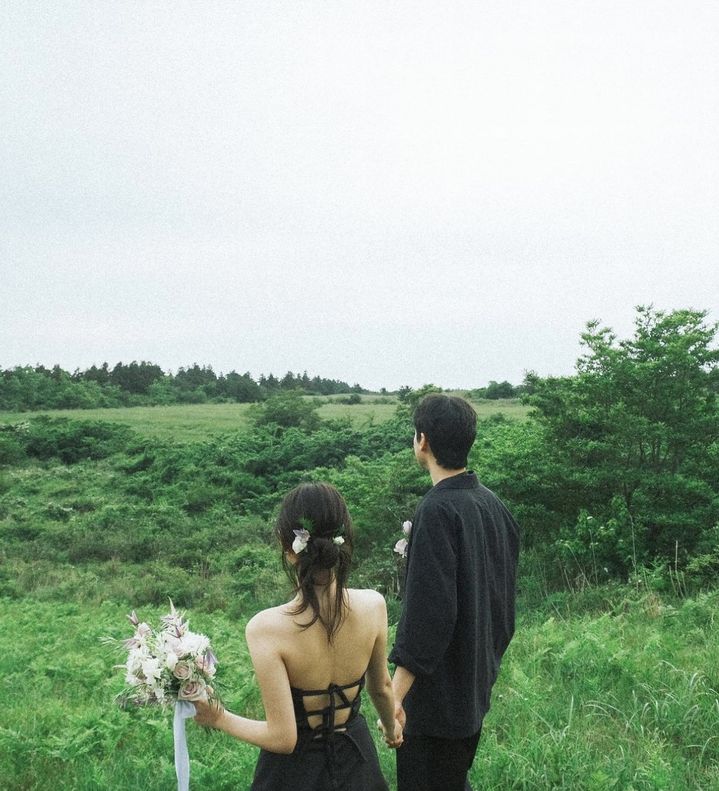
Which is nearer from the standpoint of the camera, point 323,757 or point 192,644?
point 192,644

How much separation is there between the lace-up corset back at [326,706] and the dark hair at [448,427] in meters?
0.87

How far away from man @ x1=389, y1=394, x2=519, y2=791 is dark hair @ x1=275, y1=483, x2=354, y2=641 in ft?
1.15

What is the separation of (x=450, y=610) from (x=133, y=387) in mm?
80673

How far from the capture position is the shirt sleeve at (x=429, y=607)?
9.29ft

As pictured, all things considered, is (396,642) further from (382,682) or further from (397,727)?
(397,727)

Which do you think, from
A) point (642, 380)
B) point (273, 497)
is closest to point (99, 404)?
point (273, 497)

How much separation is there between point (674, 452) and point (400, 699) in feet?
33.1

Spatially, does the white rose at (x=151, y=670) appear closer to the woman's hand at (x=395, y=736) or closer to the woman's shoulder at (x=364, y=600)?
the woman's shoulder at (x=364, y=600)

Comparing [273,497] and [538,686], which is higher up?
[538,686]

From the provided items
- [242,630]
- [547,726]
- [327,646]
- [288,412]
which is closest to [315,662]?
[327,646]

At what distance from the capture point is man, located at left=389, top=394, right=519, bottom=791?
284 cm

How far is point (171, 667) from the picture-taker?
2.53m

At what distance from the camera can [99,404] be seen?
69375 millimetres

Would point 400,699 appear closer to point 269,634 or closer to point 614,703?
point 269,634
